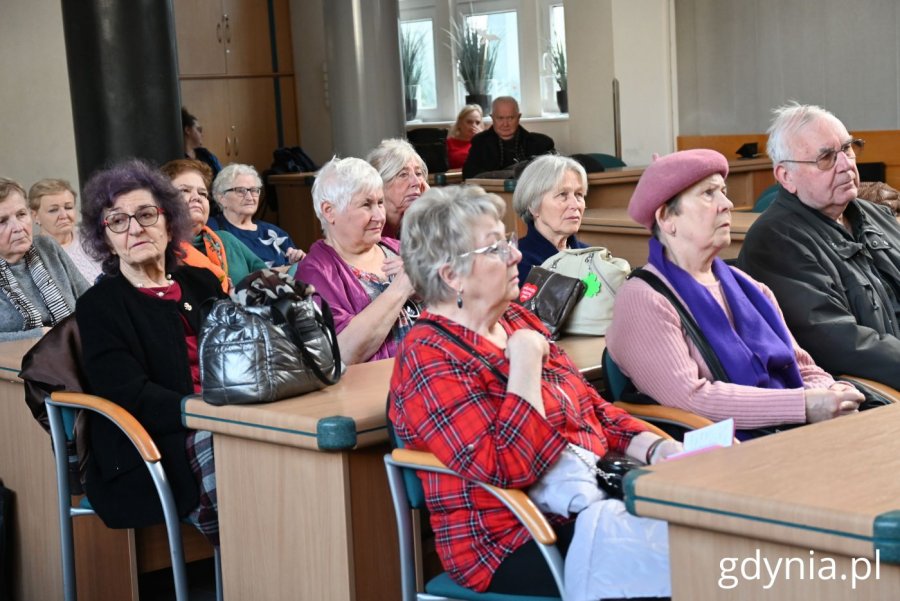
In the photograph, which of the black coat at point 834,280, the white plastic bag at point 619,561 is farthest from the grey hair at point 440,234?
the black coat at point 834,280

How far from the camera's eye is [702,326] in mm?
2900

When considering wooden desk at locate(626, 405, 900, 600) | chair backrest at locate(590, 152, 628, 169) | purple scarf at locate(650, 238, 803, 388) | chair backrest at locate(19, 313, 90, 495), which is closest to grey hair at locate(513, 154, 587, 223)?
purple scarf at locate(650, 238, 803, 388)

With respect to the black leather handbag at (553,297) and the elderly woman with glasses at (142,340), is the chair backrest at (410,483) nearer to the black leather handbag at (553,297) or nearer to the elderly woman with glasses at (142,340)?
the elderly woman with glasses at (142,340)

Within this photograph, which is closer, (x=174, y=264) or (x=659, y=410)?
(x=659, y=410)

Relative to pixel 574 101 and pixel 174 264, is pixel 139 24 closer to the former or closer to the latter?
pixel 174 264

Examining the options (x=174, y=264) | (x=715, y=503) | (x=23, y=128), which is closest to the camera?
(x=715, y=503)

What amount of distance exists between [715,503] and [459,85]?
33.4ft

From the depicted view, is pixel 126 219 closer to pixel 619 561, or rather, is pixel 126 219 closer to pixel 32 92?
pixel 619 561

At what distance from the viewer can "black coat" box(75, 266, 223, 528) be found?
10.2ft

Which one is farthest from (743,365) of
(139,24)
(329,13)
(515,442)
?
(329,13)

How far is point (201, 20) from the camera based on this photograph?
35.4ft

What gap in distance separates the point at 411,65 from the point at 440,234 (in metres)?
9.54

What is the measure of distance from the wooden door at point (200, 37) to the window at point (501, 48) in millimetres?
1868

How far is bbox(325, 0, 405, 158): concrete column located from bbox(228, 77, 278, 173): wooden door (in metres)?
2.48
